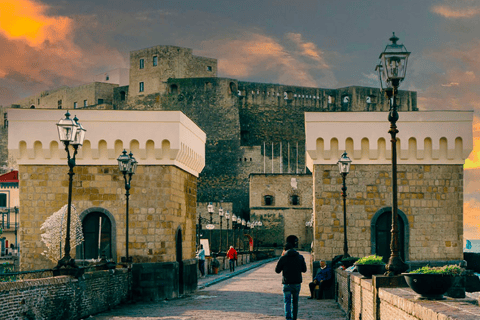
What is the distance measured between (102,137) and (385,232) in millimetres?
7793

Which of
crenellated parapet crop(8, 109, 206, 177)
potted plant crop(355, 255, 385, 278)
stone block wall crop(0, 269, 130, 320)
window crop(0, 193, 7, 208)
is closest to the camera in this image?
stone block wall crop(0, 269, 130, 320)

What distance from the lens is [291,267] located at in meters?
11.4

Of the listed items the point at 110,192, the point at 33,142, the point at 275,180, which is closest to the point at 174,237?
the point at 110,192

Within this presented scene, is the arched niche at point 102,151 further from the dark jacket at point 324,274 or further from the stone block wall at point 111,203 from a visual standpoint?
the dark jacket at point 324,274

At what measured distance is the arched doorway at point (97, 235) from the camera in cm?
1764

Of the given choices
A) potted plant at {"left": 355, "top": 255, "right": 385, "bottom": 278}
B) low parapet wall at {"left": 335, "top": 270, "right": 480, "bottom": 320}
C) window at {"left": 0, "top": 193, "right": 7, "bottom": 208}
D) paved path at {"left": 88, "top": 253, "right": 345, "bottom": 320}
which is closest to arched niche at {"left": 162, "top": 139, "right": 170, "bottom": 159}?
paved path at {"left": 88, "top": 253, "right": 345, "bottom": 320}

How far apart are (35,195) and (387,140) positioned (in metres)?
9.21

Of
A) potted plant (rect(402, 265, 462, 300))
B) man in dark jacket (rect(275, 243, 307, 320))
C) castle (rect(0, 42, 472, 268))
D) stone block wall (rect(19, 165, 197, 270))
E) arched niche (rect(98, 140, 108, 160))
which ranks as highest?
castle (rect(0, 42, 472, 268))

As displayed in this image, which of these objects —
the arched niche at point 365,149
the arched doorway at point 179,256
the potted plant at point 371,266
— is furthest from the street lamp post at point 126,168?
the potted plant at point 371,266

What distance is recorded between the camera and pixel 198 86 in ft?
259

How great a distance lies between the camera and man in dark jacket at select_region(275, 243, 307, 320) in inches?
447

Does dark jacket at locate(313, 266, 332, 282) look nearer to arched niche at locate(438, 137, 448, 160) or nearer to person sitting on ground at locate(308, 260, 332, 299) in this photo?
person sitting on ground at locate(308, 260, 332, 299)

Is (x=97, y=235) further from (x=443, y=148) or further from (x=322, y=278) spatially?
(x=443, y=148)

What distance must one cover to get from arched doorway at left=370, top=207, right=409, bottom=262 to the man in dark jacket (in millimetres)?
7583
